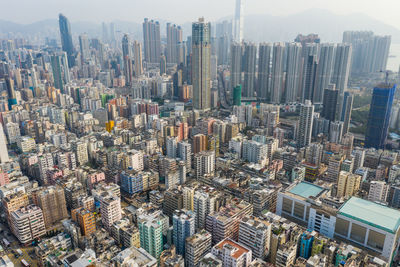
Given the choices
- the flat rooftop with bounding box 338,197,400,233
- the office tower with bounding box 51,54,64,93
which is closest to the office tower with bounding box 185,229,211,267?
the flat rooftop with bounding box 338,197,400,233

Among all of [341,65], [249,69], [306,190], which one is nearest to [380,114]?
[306,190]

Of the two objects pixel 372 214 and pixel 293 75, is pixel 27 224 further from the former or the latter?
pixel 293 75

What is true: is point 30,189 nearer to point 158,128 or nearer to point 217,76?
point 158,128

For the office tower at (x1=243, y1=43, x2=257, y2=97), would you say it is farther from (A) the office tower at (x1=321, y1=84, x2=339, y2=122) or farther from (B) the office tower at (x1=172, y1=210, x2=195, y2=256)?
(B) the office tower at (x1=172, y1=210, x2=195, y2=256)

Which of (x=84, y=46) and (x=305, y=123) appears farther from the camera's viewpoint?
(x=84, y=46)

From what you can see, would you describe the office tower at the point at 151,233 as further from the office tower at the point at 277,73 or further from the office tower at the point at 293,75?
the office tower at the point at 293,75

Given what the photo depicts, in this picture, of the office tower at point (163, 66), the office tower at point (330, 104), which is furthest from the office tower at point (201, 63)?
the office tower at point (163, 66)
